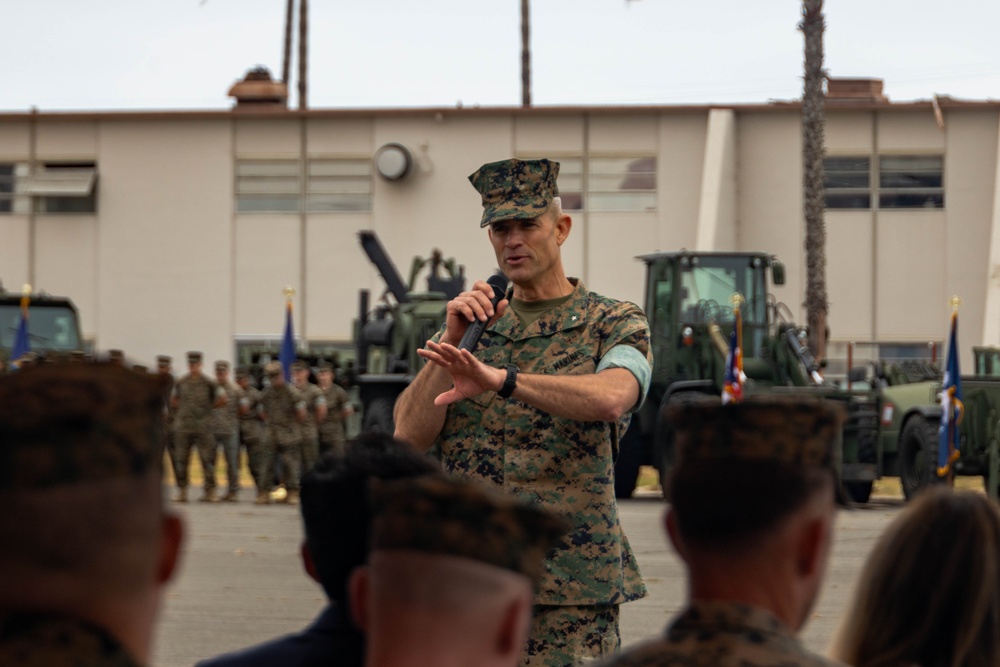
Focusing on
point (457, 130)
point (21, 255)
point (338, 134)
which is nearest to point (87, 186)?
point (21, 255)

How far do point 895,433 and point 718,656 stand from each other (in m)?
19.1

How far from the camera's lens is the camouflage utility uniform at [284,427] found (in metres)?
22.5

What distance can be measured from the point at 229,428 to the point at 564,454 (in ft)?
62.1

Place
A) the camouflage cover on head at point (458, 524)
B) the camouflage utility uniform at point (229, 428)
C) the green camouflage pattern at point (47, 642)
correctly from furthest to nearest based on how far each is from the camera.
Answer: the camouflage utility uniform at point (229, 428) → the camouflage cover on head at point (458, 524) → the green camouflage pattern at point (47, 642)

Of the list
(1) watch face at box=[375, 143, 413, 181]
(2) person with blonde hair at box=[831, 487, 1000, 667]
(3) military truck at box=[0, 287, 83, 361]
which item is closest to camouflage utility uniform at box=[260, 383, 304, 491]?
(3) military truck at box=[0, 287, 83, 361]

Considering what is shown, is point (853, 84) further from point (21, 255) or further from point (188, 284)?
point (21, 255)

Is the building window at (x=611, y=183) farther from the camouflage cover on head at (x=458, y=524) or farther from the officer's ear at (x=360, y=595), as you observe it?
the camouflage cover on head at (x=458, y=524)

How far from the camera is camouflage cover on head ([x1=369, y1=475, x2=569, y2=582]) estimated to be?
6.35ft

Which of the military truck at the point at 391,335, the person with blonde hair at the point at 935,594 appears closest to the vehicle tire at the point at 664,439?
the military truck at the point at 391,335

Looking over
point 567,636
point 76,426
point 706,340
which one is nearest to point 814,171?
point 706,340

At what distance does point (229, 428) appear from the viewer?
23.0 meters

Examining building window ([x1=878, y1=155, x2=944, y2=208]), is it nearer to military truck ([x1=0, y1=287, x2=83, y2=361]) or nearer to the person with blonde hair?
military truck ([x1=0, y1=287, x2=83, y2=361])

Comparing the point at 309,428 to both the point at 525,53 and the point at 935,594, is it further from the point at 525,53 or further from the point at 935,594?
the point at 525,53

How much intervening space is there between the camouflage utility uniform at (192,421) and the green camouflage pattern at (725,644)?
2031cm
